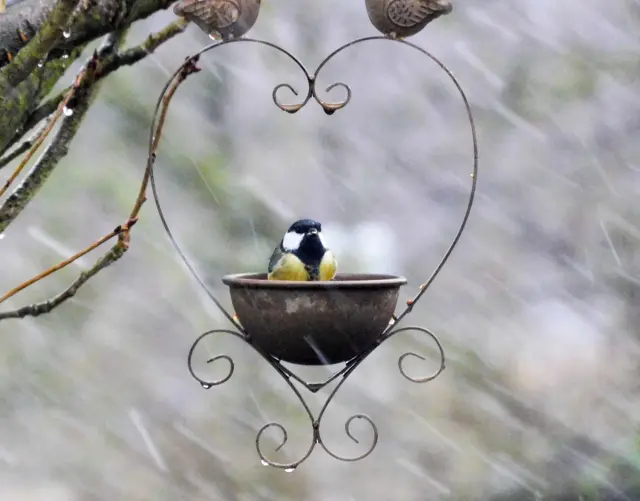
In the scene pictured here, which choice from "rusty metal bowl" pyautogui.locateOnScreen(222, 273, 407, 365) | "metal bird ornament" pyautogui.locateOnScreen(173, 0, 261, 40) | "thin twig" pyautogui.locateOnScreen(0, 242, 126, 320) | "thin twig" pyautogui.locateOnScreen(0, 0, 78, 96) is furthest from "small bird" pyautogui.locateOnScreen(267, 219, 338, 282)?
"thin twig" pyautogui.locateOnScreen(0, 0, 78, 96)

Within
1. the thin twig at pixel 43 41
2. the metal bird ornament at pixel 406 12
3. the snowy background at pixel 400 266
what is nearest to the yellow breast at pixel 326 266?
the metal bird ornament at pixel 406 12

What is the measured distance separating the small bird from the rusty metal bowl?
18cm

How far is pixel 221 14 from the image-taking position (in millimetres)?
979

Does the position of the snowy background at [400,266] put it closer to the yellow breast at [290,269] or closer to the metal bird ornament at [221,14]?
the yellow breast at [290,269]

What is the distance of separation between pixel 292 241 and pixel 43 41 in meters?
0.67

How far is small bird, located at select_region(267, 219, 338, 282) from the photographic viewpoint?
4.00ft

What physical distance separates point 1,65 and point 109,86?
1.59 metres

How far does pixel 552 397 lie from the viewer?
2523 millimetres

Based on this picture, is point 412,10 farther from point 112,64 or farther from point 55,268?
point 55,268

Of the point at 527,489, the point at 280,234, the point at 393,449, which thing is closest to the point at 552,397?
A: the point at 527,489

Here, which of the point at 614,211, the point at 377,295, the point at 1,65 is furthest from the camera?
the point at 614,211

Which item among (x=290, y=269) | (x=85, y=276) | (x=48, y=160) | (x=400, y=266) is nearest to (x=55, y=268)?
(x=85, y=276)

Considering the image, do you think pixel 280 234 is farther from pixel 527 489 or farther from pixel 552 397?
pixel 527 489

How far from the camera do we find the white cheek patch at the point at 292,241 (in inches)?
48.1
